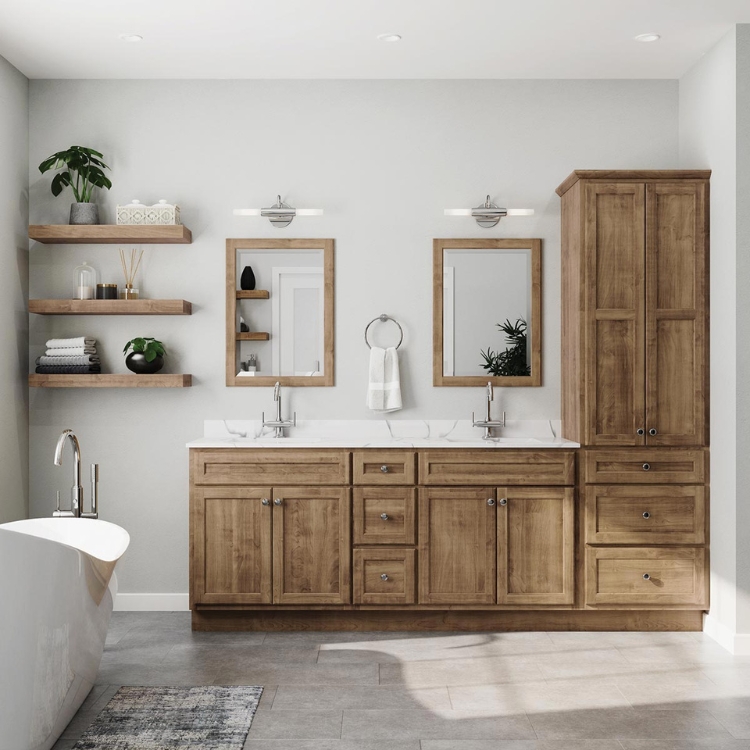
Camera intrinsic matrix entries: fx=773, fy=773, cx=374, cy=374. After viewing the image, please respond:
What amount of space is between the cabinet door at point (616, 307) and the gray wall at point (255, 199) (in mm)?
428

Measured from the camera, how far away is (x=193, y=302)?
418 centimetres

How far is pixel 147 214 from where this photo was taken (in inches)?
157

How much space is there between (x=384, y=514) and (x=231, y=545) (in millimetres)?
756

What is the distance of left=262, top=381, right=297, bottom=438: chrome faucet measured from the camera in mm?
4059

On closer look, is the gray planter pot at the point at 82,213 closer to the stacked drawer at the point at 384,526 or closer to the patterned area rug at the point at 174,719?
the stacked drawer at the point at 384,526

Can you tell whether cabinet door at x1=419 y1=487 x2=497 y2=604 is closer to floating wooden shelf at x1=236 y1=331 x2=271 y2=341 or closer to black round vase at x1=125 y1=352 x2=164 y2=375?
floating wooden shelf at x1=236 y1=331 x2=271 y2=341

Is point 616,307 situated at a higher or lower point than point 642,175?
lower

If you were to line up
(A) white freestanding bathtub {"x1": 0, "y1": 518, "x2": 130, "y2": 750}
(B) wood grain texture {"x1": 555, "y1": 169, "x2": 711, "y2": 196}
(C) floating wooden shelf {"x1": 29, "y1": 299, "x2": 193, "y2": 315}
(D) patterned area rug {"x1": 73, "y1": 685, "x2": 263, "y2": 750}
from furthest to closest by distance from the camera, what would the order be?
1. (C) floating wooden shelf {"x1": 29, "y1": 299, "x2": 193, "y2": 315}
2. (B) wood grain texture {"x1": 555, "y1": 169, "x2": 711, "y2": 196}
3. (D) patterned area rug {"x1": 73, "y1": 685, "x2": 263, "y2": 750}
4. (A) white freestanding bathtub {"x1": 0, "y1": 518, "x2": 130, "y2": 750}

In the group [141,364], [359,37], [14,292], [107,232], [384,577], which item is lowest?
[384,577]

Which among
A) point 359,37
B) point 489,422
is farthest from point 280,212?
point 489,422

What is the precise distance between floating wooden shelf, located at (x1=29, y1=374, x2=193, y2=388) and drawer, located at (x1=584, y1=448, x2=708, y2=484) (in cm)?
213

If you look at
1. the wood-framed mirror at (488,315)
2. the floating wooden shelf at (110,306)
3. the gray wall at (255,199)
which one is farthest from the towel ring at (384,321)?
the floating wooden shelf at (110,306)

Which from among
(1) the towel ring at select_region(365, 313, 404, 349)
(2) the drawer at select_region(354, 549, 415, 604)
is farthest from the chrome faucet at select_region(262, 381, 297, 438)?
(2) the drawer at select_region(354, 549, 415, 604)

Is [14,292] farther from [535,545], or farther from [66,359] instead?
[535,545]
